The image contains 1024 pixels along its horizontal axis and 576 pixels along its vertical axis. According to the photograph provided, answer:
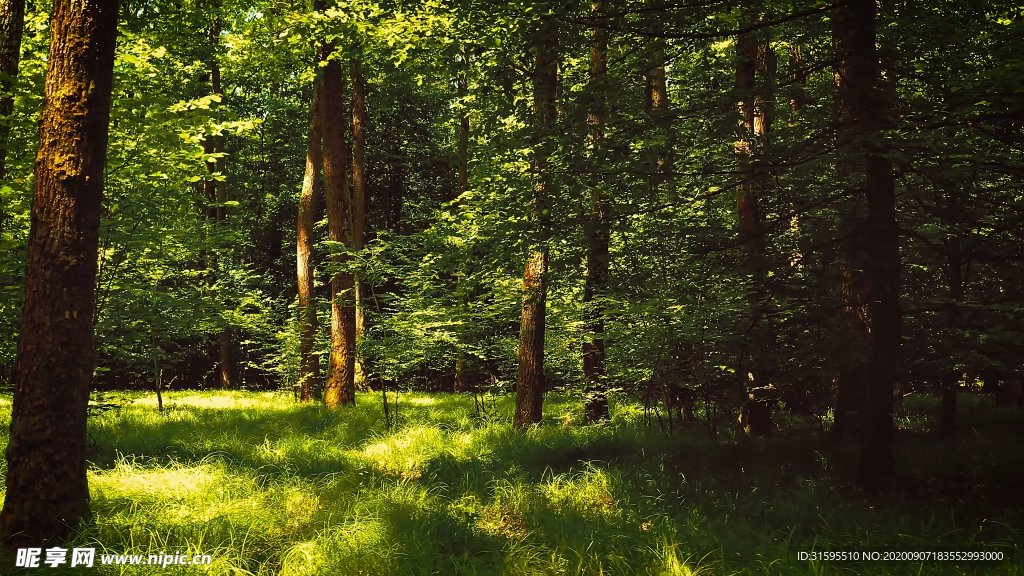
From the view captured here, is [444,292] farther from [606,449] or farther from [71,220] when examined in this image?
[71,220]

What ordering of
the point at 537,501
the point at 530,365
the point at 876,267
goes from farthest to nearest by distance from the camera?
the point at 530,365 < the point at 537,501 < the point at 876,267

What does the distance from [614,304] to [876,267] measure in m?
4.42

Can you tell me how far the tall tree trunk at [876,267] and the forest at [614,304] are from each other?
3cm

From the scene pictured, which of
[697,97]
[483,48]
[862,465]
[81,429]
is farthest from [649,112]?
[81,429]

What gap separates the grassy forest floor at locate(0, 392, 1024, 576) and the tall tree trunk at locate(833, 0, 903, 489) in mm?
483

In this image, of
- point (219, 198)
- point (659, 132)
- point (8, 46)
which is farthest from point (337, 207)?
point (219, 198)

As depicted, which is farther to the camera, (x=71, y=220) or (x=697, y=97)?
(x=697, y=97)

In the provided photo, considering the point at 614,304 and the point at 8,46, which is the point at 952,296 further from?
the point at 8,46

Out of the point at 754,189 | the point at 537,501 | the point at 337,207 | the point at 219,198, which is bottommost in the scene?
the point at 537,501

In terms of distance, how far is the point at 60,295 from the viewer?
4.23 metres

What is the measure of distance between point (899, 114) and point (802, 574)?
151 inches

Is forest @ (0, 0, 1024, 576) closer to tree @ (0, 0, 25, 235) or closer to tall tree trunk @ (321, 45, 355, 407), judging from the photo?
tree @ (0, 0, 25, 235)

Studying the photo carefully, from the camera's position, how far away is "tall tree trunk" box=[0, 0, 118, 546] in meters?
4.21

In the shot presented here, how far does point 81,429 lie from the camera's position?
4.45m
